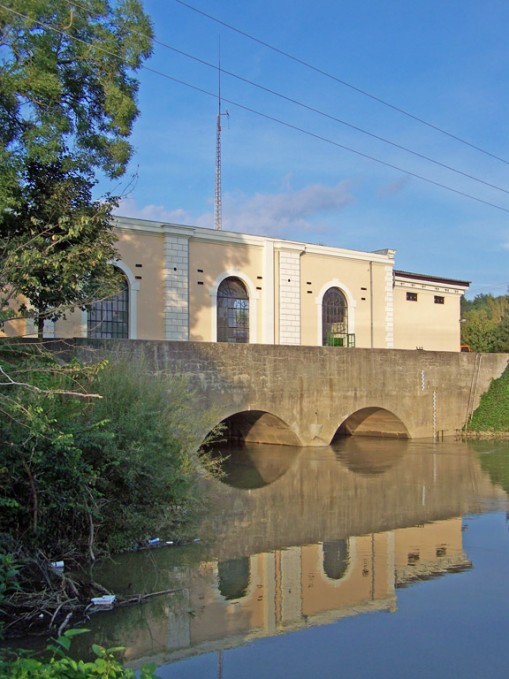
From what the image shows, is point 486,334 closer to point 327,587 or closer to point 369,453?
point 369,453

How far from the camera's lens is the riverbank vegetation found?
6.91 m

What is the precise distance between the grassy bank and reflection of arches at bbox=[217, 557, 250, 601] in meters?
18.3

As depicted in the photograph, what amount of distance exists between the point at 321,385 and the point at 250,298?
323 inches

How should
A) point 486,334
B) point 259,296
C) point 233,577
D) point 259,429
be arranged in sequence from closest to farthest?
point 233,577, point 259,429, point 259,296, point 486,334

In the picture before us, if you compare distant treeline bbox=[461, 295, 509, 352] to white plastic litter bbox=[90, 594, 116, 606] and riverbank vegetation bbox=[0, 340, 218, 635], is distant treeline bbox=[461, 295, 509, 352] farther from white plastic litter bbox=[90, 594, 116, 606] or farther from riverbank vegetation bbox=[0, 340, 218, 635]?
white plastic litter bbox=[90, 594, 116, 606]

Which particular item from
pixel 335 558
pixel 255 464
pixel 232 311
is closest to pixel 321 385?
pixel 255 464

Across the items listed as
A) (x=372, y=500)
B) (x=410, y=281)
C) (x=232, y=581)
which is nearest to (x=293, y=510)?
(x=372, y=500)

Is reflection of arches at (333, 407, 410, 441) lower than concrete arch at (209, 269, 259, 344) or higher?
lower

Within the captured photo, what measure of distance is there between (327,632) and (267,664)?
3.09 feet

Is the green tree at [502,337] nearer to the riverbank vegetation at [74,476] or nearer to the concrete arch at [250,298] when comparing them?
the concrete arch at [250,298]

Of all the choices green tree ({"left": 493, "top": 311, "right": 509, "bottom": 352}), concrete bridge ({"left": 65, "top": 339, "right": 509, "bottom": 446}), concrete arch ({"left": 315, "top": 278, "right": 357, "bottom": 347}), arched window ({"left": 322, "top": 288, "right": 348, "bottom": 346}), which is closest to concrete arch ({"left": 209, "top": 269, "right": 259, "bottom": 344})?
concrete arch ({"left": 315, "top": 278, "right": 357, "bottom": 347})

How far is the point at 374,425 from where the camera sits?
25562 mm

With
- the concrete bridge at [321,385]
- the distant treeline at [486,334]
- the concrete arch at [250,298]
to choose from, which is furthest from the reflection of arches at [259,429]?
the distant treeline at [486,334]

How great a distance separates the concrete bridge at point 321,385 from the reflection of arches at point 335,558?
4.87m
